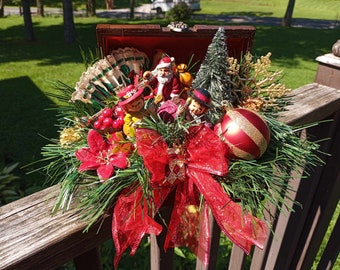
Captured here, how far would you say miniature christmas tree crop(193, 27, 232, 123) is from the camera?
96cm

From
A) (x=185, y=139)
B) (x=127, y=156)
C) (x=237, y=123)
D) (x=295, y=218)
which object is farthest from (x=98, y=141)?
(x=295, y=218)

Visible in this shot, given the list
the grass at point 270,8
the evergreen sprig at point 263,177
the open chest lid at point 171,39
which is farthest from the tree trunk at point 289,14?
the evergreen sprig at point 263,177

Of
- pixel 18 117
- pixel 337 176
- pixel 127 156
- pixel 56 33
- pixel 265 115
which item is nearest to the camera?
pixel 127 156

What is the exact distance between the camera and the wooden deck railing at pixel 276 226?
700 millimetres

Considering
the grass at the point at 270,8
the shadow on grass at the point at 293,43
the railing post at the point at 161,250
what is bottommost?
the shadow on grass at the point at 293,43

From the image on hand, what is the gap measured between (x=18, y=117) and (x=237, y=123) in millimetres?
5205

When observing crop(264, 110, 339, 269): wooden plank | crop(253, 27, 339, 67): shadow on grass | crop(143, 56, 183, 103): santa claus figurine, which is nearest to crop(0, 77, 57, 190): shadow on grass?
crop(264, 110, 339, 269): wooden plank

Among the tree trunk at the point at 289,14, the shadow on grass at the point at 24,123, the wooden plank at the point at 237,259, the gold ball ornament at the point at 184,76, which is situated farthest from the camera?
the tree trunk at the point at 289,14

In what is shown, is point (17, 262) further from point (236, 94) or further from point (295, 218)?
point (295, 218)

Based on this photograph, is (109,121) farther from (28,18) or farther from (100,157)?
(28,18)

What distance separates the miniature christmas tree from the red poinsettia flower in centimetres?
33

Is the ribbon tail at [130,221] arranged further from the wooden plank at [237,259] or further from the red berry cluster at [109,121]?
the wooden plank at [237,259]

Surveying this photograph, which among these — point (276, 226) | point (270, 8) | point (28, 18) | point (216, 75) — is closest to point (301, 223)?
point (276, 226)

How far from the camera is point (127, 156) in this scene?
2.60 feet
